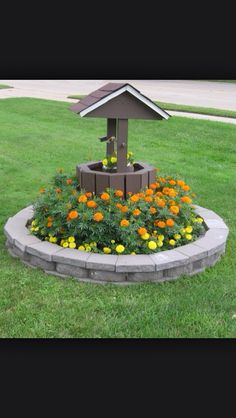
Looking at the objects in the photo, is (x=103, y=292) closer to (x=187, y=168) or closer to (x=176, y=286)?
(x=176, y=286)

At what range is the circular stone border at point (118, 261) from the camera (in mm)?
3889

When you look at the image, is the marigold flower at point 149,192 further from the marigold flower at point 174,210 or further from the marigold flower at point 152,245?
the marigold flower at point 152,245

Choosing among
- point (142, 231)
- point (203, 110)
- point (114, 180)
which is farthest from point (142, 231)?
point (203, 110)

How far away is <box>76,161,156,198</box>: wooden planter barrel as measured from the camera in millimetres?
4469

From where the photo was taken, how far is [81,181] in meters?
4.68

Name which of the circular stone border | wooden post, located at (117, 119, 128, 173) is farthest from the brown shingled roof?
the circular stone border

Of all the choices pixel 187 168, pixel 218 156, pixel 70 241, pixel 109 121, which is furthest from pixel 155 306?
pixel 218 156

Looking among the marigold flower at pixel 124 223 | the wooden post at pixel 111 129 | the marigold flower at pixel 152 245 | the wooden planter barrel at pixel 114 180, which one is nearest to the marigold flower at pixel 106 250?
the marigold flower at pixel 124 223

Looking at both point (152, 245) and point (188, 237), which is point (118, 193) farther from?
point (188, 237)

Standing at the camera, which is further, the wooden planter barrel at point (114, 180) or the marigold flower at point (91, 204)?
the wooden planter barrel at point (114, 180)

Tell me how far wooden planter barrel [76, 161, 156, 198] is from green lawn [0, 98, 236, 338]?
1117 mm

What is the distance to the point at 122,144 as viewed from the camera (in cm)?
439

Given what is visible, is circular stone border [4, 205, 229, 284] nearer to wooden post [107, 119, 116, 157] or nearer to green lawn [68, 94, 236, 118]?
wooden post [107, 119, 116, 157]

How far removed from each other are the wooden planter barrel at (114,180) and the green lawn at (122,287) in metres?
1.12
